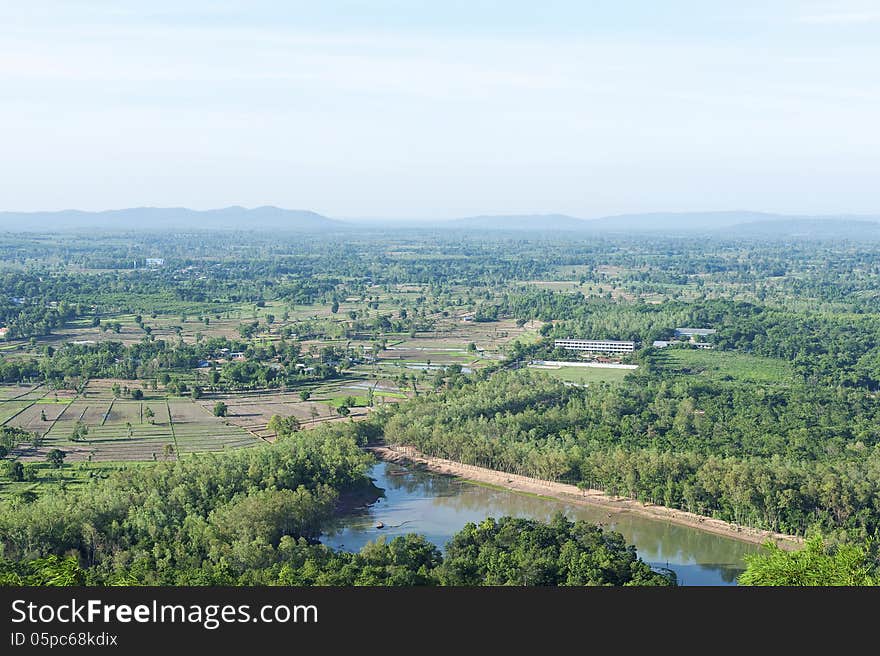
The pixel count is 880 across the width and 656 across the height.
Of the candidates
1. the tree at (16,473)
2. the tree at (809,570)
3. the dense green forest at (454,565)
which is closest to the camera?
the tree at (809,570)

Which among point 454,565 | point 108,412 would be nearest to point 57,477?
point 108,412

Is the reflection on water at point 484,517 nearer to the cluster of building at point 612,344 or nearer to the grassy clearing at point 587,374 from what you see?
the grassy clearing at point 587,374

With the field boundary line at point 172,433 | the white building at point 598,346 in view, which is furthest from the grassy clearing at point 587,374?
the field boundary line at point 172,433

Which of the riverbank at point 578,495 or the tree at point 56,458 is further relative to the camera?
the tree at point 56,458

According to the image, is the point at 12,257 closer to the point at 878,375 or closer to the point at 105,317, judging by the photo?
the point at 105,317

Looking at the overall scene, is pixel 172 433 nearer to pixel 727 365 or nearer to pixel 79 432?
pixel 79 432

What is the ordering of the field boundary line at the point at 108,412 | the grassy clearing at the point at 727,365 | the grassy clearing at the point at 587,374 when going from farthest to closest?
1. the grassy clearing at the point at 587,374
2. the grassy clearing at the point at 727,365
3. the field boundary line at the point at 108,412

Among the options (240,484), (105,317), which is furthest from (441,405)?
(105,317)
